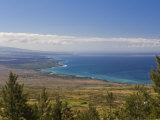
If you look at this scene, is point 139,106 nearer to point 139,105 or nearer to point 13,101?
point 139,105

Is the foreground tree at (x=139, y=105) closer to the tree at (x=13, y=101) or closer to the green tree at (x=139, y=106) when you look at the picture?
the green tree at (x=139, y=106)

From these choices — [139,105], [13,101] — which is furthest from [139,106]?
[13,101]

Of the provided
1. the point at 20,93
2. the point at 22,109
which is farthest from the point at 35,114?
the point at 20,93

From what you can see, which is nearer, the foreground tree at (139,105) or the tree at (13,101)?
the tree at (13,101)

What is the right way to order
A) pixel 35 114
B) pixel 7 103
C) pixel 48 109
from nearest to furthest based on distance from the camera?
1. pixel 7 103
2. pixel 35 114
3. pixel 48 109

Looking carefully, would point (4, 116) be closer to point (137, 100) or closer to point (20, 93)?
point (20, 93)

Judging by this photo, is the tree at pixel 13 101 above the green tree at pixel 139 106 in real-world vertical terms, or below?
above

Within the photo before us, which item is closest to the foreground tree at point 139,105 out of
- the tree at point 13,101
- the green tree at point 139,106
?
the green tree at point 139,106

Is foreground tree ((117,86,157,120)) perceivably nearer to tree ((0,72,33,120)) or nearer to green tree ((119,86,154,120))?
green tree ((119,86,154,120))
